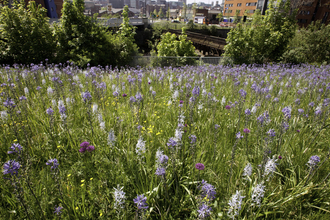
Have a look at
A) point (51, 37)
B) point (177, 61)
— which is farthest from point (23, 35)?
point (177, 61)

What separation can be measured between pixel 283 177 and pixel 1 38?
1644 cm

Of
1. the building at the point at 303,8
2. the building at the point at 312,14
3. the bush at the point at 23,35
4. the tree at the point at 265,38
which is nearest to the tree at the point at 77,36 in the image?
the bush at the point at 23,35

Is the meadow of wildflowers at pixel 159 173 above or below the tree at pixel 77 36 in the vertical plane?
below

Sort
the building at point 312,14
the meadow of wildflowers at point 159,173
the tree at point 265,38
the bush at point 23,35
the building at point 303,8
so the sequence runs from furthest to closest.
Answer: the building at point 312,14 < the building at point 303,8 < the tree at point 265,38 < the bush at point 23,35 < the meadow of wildflowers at point 159,173

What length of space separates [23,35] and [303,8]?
58768 mm

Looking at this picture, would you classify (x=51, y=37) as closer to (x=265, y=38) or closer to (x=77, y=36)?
(x=77, y=36)

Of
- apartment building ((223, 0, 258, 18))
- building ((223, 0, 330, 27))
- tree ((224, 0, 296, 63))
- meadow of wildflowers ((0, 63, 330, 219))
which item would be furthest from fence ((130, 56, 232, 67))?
apartment building ((223, 0, 258, 18))

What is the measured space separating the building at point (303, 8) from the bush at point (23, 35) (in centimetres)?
2254

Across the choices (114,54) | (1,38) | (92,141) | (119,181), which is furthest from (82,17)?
(119,181)

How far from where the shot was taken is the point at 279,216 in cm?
191

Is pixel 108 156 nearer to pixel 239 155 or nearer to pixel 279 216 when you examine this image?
pixel 239 155

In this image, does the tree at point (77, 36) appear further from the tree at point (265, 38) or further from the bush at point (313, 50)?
the bush at point (313, 50)

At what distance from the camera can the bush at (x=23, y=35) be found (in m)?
10.9

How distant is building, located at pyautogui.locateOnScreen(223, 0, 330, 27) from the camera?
85.7ft
